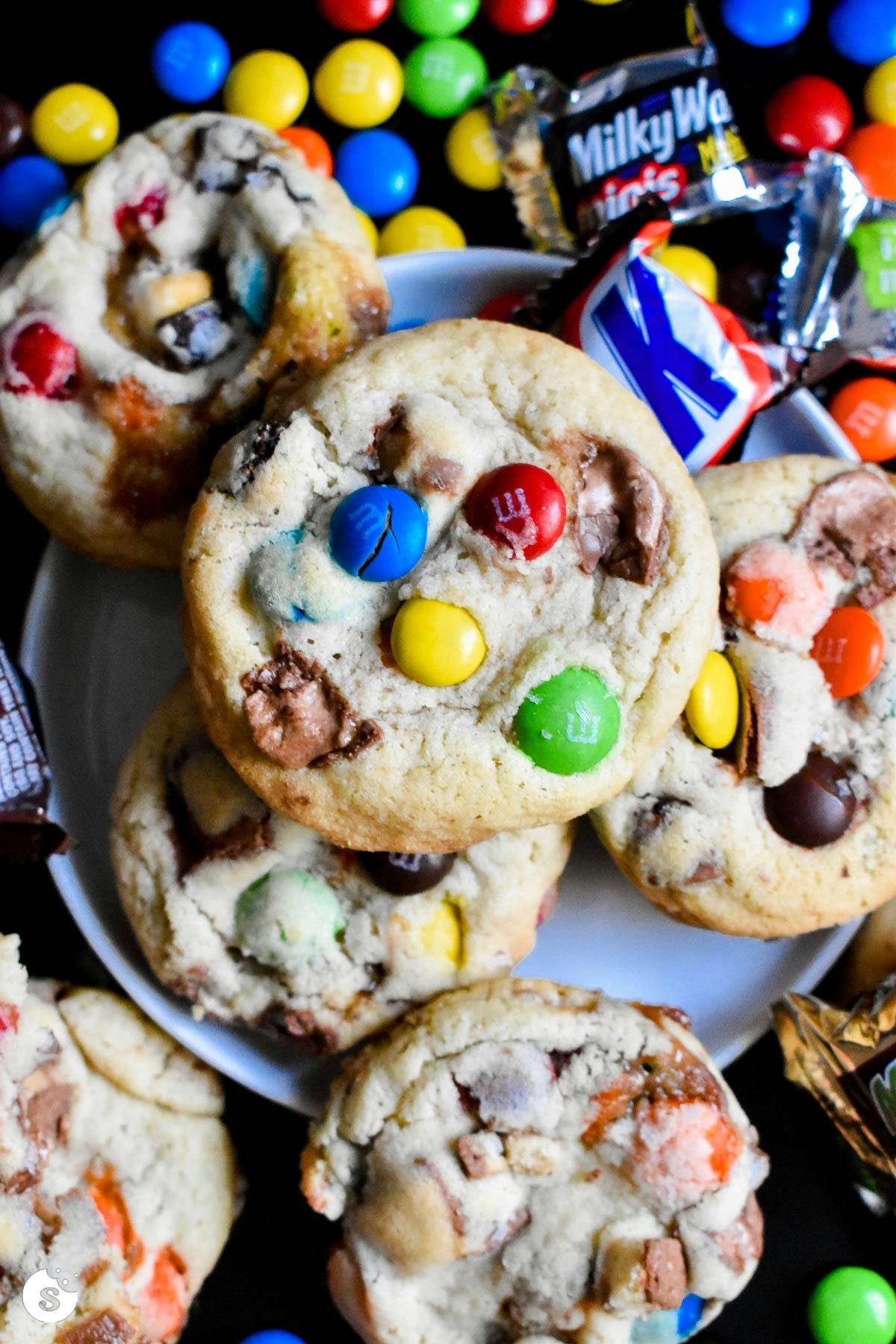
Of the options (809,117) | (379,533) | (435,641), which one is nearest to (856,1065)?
(435,641)

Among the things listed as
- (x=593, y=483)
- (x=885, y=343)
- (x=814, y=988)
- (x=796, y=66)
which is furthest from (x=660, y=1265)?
(x=796, y=66)

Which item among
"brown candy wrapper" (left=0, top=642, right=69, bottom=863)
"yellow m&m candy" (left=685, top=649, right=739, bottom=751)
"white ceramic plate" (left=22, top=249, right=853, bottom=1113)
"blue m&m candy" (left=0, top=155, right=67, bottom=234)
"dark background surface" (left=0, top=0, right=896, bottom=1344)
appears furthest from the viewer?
"blue m&m candy" (left=0, top=155, right=67, bottom=234)

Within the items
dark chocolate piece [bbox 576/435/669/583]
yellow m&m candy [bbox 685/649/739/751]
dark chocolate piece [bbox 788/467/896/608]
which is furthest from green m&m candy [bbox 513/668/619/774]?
dark chocolate piece [bbox 788/467/896/608]

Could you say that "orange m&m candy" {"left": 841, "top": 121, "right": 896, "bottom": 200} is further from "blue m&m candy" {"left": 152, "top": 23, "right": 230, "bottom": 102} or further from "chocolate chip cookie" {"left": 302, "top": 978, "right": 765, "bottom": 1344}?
"chocolate chip cookie" {"left": 302, "top": 978, "right": 765, "bottom": 1344}

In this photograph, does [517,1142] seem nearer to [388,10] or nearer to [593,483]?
[593,483]

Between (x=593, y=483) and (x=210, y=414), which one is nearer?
(x=593, y=483)

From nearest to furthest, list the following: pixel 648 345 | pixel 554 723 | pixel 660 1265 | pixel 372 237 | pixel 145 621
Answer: pixel 554 723
pixel 660 1265
pixel 648 345
pixel 145 621
pixel 372 237
